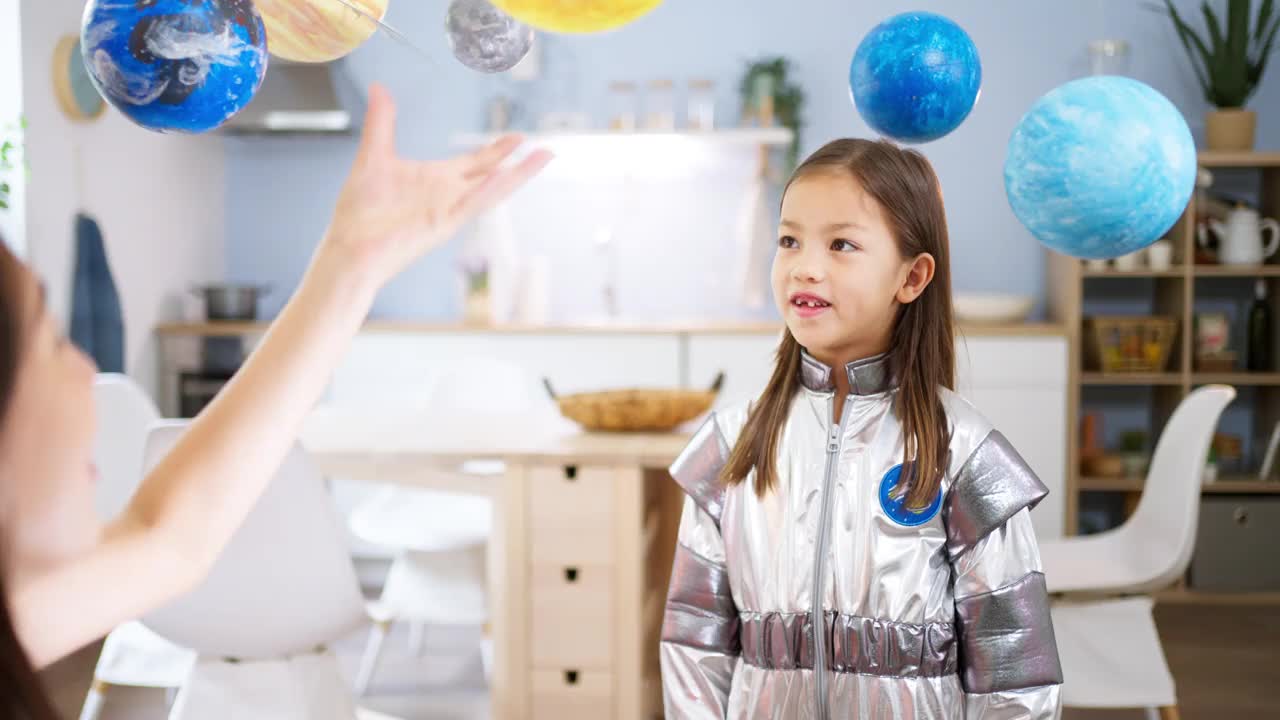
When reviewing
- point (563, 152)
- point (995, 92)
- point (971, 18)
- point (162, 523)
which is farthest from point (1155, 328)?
point (162, 523)

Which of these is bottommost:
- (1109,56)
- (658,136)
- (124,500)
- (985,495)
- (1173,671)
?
(1173,671)

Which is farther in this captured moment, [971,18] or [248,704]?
[971,18]

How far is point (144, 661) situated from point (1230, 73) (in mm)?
4049

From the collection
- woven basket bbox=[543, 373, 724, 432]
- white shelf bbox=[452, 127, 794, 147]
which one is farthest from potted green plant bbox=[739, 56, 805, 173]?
woven basket bbox=[543, 373, 724, 432]

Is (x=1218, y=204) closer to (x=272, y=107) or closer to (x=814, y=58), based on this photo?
(x=814, y=58)

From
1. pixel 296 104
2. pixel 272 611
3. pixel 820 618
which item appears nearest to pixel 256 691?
pixel 272 611

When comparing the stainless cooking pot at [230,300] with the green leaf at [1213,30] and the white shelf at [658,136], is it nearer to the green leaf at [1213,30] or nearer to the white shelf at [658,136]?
the white shelf at [658,136]

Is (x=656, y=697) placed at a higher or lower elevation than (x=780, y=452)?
lower

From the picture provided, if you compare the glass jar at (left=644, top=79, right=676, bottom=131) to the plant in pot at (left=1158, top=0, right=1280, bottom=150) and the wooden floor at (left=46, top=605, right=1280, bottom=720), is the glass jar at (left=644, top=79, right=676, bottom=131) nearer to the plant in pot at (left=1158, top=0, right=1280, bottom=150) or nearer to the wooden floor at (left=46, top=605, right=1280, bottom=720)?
the plant in pot at (left=1158, top=0, right=1280, bottom=150)

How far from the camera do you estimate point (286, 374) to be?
2.16 ft

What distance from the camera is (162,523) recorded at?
2.05 ft

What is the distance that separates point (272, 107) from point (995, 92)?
9.58 feet

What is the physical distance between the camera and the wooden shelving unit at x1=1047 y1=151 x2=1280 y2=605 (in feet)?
13.6

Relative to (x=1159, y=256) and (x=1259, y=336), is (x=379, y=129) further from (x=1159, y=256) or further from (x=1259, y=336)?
(x=1259, y=336)
